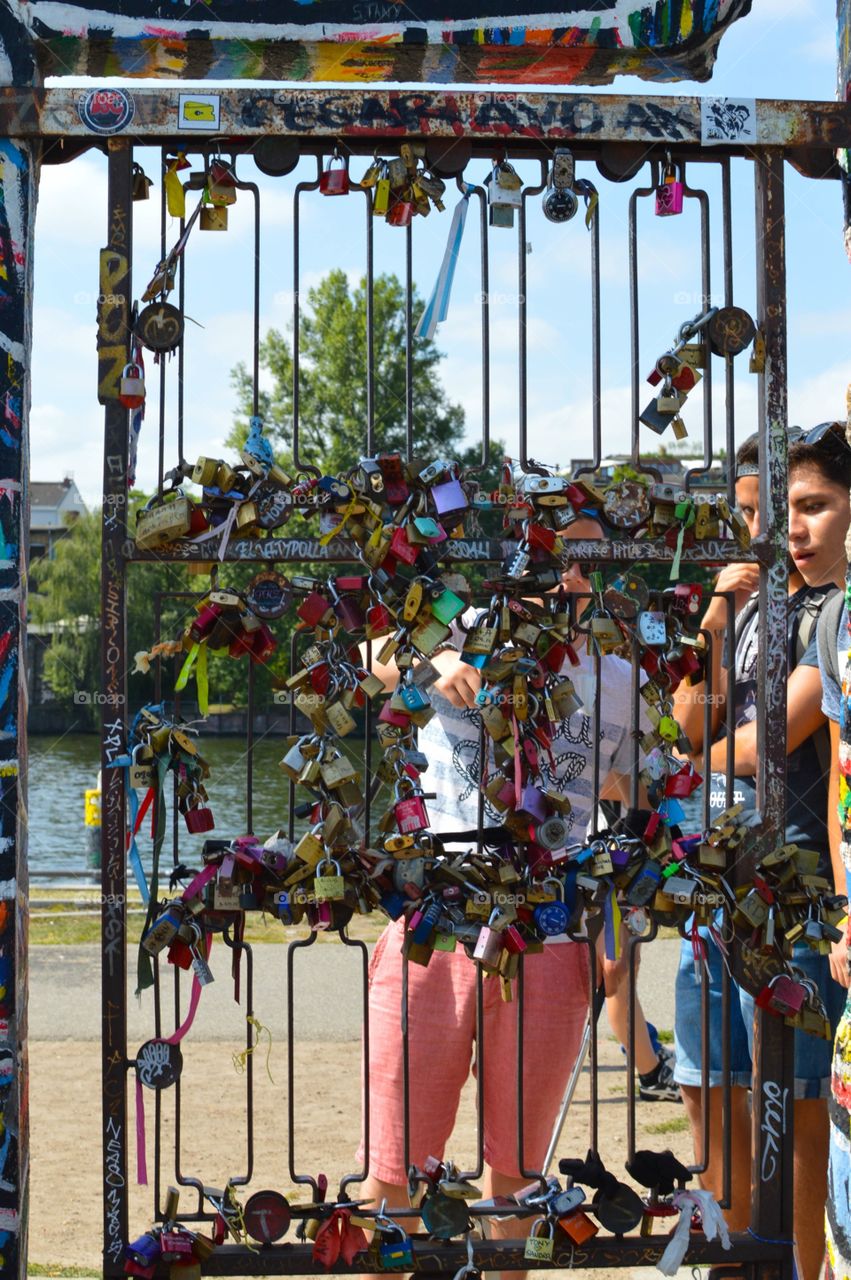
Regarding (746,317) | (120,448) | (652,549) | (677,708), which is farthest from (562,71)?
(677,708)

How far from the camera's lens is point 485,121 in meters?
2.76

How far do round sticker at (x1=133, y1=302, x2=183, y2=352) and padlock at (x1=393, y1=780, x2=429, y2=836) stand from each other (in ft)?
3.27

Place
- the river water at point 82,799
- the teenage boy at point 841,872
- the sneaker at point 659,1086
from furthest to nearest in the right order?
the river water at point 82,799
the sneaker at point 659,1086
the teenage boy at point 841,872

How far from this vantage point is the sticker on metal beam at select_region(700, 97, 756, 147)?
9.17 ft

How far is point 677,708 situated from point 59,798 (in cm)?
2021

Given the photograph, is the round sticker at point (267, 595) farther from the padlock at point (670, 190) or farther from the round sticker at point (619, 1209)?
the round sticker at point (619, 1209)

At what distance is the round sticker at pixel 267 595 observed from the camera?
2760 millimetres

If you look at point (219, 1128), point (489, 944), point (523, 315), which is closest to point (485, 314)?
point (523, 315)

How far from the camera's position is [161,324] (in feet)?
9.09

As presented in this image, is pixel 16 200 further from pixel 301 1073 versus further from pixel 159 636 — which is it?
pixel 301 1073

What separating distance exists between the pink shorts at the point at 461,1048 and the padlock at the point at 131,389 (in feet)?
4.14

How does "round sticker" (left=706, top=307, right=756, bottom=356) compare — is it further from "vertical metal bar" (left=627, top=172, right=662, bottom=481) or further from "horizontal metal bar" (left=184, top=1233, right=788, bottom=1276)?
"horizontal metal bar" (left=184, top=1233, right=788, bottom=1276)

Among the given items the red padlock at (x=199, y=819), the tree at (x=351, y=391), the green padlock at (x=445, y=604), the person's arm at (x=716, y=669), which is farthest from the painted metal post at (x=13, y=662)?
the tree at (x=351, y=391)

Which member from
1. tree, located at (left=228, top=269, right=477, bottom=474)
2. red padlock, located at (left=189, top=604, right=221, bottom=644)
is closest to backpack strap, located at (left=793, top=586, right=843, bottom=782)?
red padlock, located at (left=189, top=604, right=221, bottom=644)
